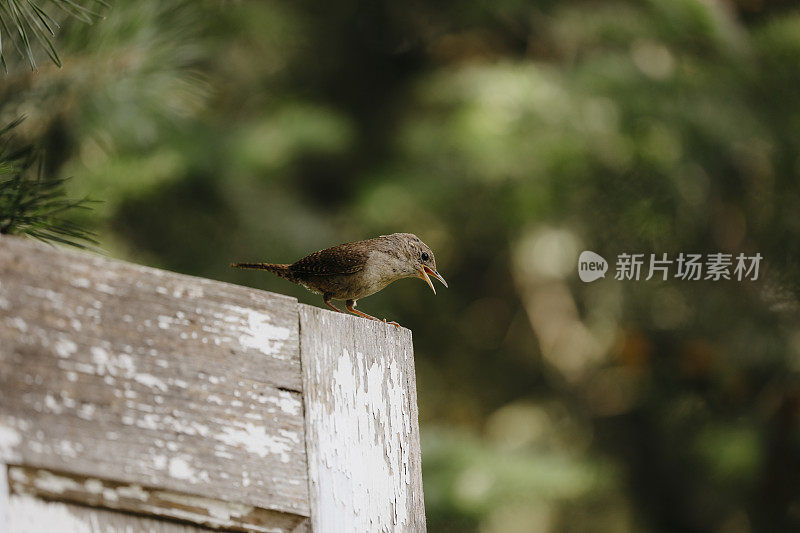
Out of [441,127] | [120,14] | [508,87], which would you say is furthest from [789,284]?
[120,14]

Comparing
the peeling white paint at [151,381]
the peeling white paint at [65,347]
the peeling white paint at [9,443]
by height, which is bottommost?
the peeling white paint at [9,443]

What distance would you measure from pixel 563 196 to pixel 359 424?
10.5ft

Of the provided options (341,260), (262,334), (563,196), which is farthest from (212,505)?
(563,196)

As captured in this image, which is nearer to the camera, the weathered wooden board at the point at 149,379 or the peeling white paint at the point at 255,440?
the weathered wooden board at the point at 149,379

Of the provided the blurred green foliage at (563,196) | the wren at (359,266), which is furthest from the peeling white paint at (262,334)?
the blurred green foliage at (563,196)

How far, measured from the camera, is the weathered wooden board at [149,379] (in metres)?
0.63

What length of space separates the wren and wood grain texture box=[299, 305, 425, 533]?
97 cm

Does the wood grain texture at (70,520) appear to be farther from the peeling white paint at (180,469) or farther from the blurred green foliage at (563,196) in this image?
the blurred green foliage at (563,196)

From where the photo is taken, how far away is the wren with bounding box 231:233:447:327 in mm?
2000

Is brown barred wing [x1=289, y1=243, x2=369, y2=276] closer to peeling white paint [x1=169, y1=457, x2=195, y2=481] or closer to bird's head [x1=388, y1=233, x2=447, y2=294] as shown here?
bird's head [x1=388, y1=233, x2=447, y2=294]

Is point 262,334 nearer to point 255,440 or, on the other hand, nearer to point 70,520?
point 255,440

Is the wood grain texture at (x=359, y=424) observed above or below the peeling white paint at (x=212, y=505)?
above

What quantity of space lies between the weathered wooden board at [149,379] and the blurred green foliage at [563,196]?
2120mm

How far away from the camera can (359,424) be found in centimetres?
88
